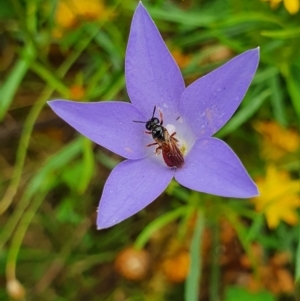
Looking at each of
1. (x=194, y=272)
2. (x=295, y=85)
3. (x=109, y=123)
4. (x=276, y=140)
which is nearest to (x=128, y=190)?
(x=109, y=123)

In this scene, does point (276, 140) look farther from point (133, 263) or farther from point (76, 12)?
point (76, 12)

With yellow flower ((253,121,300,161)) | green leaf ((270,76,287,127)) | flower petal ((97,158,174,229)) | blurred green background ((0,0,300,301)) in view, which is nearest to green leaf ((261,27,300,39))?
blurred green background ((0,0,300,301))

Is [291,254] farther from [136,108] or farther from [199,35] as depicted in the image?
[136,108]

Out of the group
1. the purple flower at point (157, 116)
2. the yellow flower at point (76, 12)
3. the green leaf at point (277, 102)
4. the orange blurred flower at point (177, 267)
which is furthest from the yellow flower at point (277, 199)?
the yellow flower at point (76, 12)

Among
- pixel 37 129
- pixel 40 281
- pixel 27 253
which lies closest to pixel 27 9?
pixel 37 129

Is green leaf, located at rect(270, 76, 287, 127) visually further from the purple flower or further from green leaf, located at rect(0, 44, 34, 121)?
green leaf, located at rect(0, 44, 34, 121)

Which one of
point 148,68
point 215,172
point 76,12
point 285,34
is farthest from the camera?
point 76,12

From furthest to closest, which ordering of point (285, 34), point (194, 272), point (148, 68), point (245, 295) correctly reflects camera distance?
point (245, 295)
point (194, 272)
point (285, 34)
point (148, 68)
